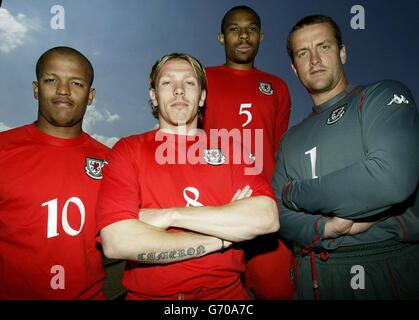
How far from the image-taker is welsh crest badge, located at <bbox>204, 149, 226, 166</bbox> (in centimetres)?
240

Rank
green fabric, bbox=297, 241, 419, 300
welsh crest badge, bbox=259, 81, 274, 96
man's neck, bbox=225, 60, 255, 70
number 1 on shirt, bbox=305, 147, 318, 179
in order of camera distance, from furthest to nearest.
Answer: man's neck, bbox=225, 60, 255, 70 < welsh crest badge, bbox=259, 81, 274, 96 < number 1 on shirt, bbox=305, 147, 318, 179 < green fabric, bbox=297, 241, 419, 300

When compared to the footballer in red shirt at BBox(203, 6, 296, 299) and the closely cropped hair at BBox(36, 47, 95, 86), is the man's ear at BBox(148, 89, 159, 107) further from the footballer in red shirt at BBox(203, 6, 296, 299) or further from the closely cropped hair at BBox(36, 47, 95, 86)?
the footballer in red shirt at BBox(203, 6, 296, 299)

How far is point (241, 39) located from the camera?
3.90m

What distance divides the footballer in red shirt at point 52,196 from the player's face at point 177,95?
0.79 m

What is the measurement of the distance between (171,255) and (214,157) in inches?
33.1

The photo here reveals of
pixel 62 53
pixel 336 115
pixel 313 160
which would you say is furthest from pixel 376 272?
pixel 62 53

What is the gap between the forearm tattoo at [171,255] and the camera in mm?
1991

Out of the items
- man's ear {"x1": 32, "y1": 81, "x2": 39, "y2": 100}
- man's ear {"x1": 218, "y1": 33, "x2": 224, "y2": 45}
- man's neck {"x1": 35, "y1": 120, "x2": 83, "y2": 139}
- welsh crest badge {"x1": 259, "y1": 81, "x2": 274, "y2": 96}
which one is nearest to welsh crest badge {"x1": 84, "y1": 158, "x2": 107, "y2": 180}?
man's neck {"x1": 35, "y1": 120, "x2": 83, "y2": 139}

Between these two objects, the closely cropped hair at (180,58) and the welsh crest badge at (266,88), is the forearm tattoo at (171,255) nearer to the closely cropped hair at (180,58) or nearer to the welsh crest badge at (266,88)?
the closely cropped hair at (180,58)

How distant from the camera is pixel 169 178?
2273 millimetres

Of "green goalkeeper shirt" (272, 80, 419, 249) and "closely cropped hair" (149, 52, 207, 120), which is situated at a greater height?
"closely cropped hair" (149, 52, 207, 120)

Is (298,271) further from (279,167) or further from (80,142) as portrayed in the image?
(80,142)
